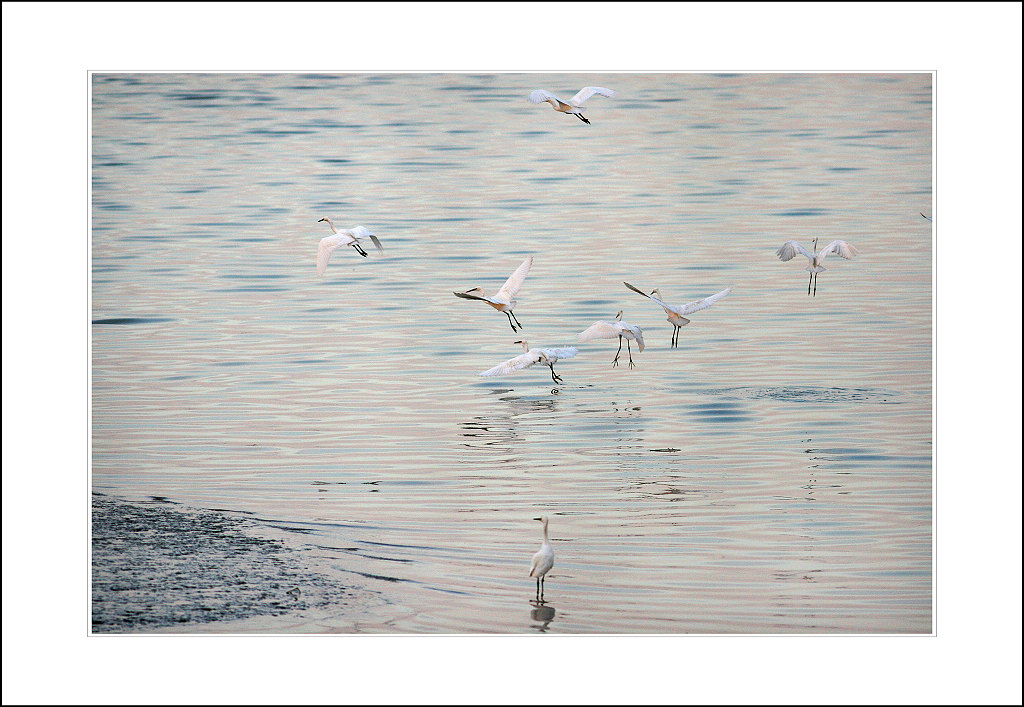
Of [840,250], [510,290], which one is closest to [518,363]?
[510,290]

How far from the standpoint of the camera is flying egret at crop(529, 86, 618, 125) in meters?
3.31

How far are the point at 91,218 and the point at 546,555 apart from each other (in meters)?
1.64

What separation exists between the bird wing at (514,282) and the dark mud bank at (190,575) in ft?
3.41

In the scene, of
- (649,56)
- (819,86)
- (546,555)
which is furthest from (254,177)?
(819,86)

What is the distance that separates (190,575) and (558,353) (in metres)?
1.27

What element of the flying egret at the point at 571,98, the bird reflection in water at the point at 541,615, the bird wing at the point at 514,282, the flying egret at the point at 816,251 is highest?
the flying egret at the point at 571,98

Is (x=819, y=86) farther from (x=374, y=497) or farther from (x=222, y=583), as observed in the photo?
(x=222, y=583)

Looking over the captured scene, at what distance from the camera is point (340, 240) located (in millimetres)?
3447

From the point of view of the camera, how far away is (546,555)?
2.90 m

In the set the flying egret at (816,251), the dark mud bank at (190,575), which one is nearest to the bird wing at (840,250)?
the flying egret at (816,251)

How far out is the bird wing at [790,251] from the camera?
3.48 meters

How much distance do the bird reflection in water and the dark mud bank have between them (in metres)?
0.48

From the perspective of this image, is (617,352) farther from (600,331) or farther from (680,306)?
(680,306)

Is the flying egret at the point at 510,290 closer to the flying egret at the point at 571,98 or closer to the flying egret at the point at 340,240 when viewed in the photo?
the flying egret at the point at 340,240
